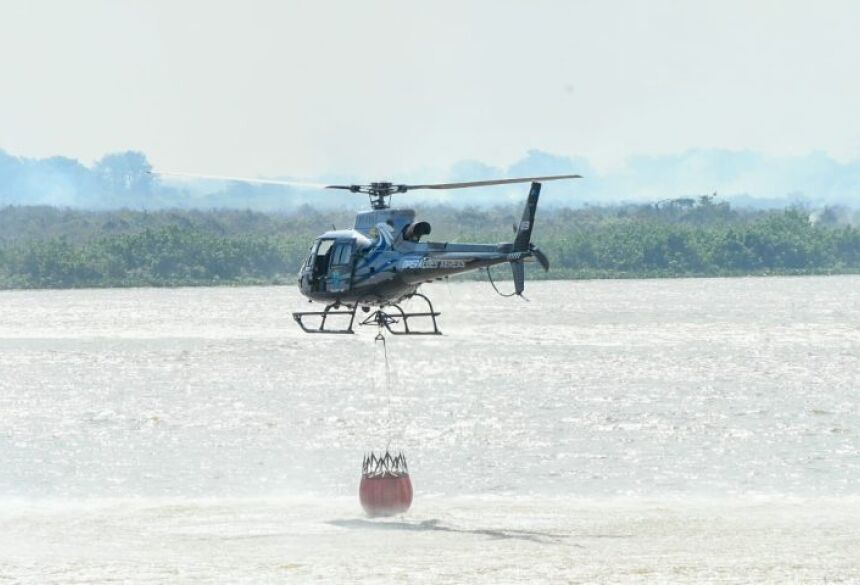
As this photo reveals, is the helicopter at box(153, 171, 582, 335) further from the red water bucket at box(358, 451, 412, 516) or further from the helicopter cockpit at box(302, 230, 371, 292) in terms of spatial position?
the red water bucket at box(358, 451, 412, 516)

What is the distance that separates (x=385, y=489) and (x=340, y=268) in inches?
330

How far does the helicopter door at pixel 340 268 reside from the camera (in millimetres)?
40125

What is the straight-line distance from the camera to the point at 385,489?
4622 centimetres

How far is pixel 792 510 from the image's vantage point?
4925cm

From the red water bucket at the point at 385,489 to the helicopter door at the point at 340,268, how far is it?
21.8ft

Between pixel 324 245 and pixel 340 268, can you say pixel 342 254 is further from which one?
pixel 324 245

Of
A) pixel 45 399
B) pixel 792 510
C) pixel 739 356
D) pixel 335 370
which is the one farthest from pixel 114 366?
pixel 792 510

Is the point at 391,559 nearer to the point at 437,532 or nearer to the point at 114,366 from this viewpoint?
the point at 437,532

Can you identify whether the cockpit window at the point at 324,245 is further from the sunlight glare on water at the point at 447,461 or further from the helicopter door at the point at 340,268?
the sunlight glare on water at the point at 447,461

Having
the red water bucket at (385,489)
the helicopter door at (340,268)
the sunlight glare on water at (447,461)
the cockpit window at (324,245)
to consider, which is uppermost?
the cockpit window at (324,245)

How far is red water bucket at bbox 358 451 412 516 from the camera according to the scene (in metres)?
45.7

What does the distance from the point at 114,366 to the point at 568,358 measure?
30.2 metres

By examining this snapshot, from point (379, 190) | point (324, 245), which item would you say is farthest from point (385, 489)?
point (379, 190)

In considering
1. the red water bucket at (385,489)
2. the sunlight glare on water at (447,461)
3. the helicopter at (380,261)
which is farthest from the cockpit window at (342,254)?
the red water bucket at (385,489)
